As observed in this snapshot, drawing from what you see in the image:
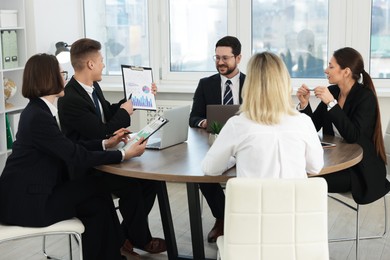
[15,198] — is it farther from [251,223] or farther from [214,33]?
[214,33]

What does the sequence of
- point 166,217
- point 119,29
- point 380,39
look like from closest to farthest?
point 166,217, point 380,39, point 119,29

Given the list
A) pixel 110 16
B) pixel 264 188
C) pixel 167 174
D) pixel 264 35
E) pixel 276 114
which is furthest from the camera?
pixel 110 16

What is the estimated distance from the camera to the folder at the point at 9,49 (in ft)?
16.0

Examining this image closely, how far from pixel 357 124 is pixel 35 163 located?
1.71 meters

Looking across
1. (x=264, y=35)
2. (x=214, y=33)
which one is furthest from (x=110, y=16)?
(x=264, y=35)

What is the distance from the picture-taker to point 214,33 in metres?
5.61

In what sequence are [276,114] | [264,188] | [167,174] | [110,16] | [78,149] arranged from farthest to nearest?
[110,16] < [78,149] < [167,174] < [276,114] < [264,188]

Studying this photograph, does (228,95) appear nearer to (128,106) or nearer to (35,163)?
(128,106)

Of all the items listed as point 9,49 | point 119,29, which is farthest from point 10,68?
point 119,29

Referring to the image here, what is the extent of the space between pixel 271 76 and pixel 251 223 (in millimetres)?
603

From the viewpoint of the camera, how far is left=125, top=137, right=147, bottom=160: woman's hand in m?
3.09

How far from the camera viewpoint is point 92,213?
10.6 feet

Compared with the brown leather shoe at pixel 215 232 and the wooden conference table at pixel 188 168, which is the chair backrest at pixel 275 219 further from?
the brown leather shoe at pixel 215 232

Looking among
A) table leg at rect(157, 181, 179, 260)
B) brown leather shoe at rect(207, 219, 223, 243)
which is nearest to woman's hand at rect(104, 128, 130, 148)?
table leg at rect(157, 181, 179, 260)
